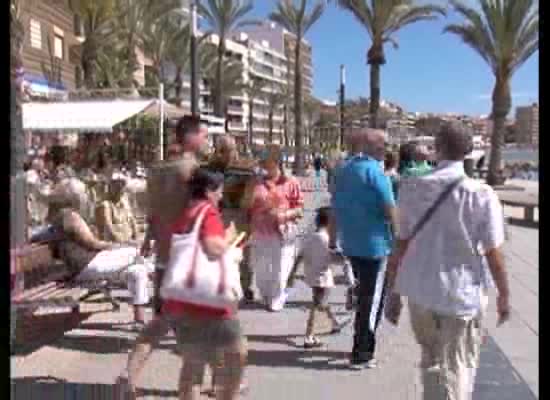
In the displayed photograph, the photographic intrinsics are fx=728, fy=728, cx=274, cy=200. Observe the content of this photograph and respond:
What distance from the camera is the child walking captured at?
561 centimetres

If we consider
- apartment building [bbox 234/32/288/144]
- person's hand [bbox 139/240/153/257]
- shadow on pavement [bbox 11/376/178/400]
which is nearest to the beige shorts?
shadow on pavement [bbox 11/376/178/400]

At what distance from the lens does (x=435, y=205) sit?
3.46 m

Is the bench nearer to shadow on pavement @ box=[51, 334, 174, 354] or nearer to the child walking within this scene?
shadow on pavement @ box=[51, 334, 174, 354]

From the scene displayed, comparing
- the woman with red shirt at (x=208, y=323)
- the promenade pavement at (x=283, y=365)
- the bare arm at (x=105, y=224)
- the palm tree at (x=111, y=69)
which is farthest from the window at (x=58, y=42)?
the woman with red shirt at (x=208, y=323)

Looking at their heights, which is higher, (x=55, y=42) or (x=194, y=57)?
(x=55, y=42)

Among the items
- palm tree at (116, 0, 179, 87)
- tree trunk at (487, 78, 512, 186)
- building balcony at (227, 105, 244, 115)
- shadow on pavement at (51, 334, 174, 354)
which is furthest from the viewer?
building balcony at (227, 105, 244, 115)

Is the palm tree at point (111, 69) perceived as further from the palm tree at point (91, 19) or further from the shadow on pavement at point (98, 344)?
the shadow on pavement at point (98, 344)

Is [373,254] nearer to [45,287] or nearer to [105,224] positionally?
[45,287]

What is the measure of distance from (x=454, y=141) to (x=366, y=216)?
136cm

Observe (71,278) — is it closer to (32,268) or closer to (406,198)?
(32,268)

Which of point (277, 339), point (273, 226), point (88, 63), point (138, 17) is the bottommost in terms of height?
point (277, 339)

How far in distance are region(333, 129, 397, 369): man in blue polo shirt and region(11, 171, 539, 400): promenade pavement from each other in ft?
1.52

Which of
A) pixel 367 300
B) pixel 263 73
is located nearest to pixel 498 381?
pixel 367 300
